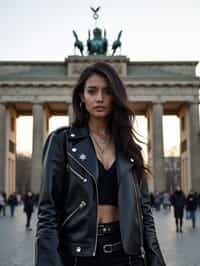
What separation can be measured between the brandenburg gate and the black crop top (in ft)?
160

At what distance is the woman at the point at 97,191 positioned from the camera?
94.5 inches

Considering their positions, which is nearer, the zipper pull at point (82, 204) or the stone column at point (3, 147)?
the zipper pull at point (82, 204)

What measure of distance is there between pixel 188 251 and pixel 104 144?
9.86 m

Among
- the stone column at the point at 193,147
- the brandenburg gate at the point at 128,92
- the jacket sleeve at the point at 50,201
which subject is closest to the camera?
the jacket sleeve at the point at 50,201

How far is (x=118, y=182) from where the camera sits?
8.39 ft

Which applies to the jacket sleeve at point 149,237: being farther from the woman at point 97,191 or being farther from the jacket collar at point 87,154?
the jacket collar at point 87,154

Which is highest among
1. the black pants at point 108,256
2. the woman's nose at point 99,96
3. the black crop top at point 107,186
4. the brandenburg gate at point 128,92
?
the brandenburg gate at point 128,92

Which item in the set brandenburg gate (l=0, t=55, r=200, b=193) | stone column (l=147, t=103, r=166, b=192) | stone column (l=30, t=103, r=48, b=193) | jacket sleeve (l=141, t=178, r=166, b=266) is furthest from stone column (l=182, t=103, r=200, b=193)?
jacket sleeve (l=141, t=178, r=166, b=266)

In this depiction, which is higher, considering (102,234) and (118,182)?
(118,182)

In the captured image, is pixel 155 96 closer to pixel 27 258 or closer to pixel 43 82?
pixel 43 82

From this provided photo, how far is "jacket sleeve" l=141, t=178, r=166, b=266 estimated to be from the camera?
256 cm

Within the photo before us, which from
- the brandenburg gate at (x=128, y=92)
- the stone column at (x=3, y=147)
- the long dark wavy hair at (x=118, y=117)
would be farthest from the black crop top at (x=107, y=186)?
the stone column at (x=3, y=147)

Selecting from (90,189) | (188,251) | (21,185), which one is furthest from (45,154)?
(21,185)

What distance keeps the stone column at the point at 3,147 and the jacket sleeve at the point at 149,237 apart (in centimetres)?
4976
